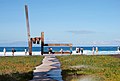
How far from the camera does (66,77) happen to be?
19797 millimetres

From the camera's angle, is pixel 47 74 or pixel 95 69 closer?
pixel 47 74

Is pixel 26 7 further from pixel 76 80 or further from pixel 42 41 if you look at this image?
pixel 76 80

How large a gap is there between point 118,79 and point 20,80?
5.54 meters

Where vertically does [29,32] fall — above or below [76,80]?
above

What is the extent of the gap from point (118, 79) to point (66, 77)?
10.8ft

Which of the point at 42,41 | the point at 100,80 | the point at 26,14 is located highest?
the point at 26,14

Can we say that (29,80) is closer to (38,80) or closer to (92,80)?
(38,80)

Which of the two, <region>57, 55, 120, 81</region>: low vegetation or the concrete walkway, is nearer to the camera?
the concrete walkway

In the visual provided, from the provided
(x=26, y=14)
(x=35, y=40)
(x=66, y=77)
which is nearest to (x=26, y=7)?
(x=26, y=14)

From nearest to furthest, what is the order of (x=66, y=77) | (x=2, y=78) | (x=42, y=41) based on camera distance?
(x=2, y=78), (x=66, y=77), (x=42, y=41)

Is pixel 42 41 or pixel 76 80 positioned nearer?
pixel 76 80

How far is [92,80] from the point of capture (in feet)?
59.4

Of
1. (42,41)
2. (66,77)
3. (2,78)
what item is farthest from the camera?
(42,41)

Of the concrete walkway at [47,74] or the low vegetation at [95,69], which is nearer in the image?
the concrete walkway at [47,74]
